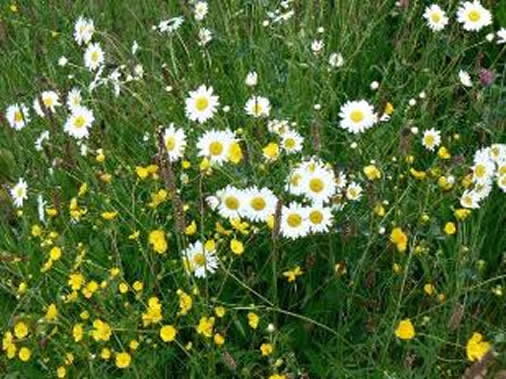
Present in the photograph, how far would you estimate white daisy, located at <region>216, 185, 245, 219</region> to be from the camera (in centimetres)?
175

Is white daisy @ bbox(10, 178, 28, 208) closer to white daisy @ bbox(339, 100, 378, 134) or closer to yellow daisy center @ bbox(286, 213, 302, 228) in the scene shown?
yellow daisy center @ bbox(286, 213, 302, 228)

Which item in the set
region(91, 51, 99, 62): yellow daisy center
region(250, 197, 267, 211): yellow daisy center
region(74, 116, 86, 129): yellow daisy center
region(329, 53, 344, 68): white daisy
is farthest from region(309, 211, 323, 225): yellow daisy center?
region(91, 51, 99, 62): yellow daisy center

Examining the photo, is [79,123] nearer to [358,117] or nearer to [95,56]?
[95,56]

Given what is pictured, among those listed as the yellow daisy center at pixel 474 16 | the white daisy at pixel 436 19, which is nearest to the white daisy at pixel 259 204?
the white daisy at pixel 436 19

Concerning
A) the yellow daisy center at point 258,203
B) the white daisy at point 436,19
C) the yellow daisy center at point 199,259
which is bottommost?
the yellow daisy center at point 199,259

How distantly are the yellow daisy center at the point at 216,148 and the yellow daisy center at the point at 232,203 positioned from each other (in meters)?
0.15

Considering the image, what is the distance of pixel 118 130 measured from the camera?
2.29m

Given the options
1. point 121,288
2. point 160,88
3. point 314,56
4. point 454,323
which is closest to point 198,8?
point 160,88

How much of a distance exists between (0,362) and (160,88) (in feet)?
3.19

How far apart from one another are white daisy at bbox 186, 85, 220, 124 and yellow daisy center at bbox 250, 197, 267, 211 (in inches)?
13.7

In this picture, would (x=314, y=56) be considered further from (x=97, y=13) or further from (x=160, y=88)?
(x=97, y=13)

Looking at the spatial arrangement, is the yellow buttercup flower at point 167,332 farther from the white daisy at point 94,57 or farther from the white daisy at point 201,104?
the white daisy at point 94,57

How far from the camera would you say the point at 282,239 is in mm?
1798

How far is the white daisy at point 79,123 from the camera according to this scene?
2096 mm
